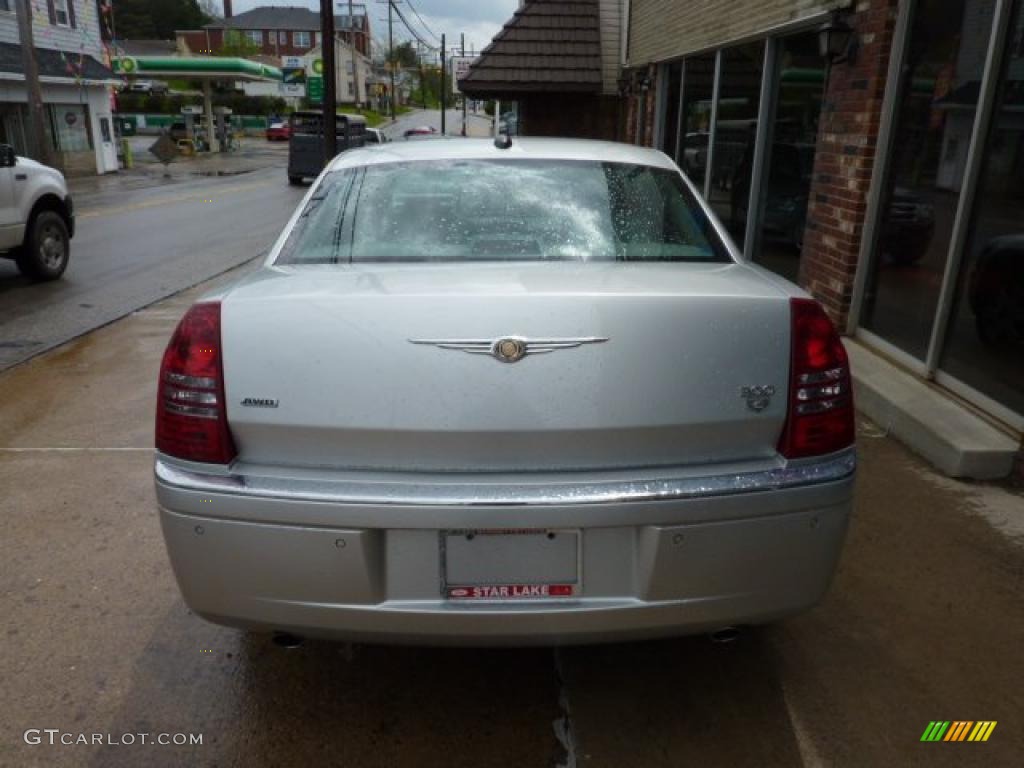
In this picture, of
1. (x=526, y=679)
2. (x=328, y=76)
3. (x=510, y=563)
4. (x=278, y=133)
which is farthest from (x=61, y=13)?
(x=510, y=563)

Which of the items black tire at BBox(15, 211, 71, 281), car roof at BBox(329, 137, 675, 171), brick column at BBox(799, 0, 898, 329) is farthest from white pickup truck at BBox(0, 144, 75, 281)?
brick column at BBox(799, 0, 898, 329)

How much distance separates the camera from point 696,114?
10.8 metres

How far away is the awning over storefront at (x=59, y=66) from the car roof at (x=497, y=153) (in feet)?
79.2

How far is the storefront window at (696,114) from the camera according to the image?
10273mm

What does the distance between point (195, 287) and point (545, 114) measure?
8482 millimetres

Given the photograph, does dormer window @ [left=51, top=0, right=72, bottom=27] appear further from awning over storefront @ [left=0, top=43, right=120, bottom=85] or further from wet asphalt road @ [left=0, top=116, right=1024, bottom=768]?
wet asphalt road @ [left=0, top=116, right=1024, bottom=768]

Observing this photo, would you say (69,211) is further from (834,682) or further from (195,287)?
(834,682)

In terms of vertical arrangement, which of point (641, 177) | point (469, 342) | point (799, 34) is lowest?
point (469, 342)

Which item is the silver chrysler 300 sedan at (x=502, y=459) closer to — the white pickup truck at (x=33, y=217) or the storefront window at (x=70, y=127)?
the white pickup truck at (x=33, y=217)

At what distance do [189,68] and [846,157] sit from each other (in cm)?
4314

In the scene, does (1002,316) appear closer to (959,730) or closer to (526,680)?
(959,730)

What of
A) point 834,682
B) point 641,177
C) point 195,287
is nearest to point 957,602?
point 834,682

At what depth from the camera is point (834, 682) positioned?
8.84 feet

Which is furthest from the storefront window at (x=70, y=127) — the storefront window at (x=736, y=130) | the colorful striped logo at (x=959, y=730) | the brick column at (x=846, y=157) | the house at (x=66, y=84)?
the colorful striped logo at (x=959, y=730)
